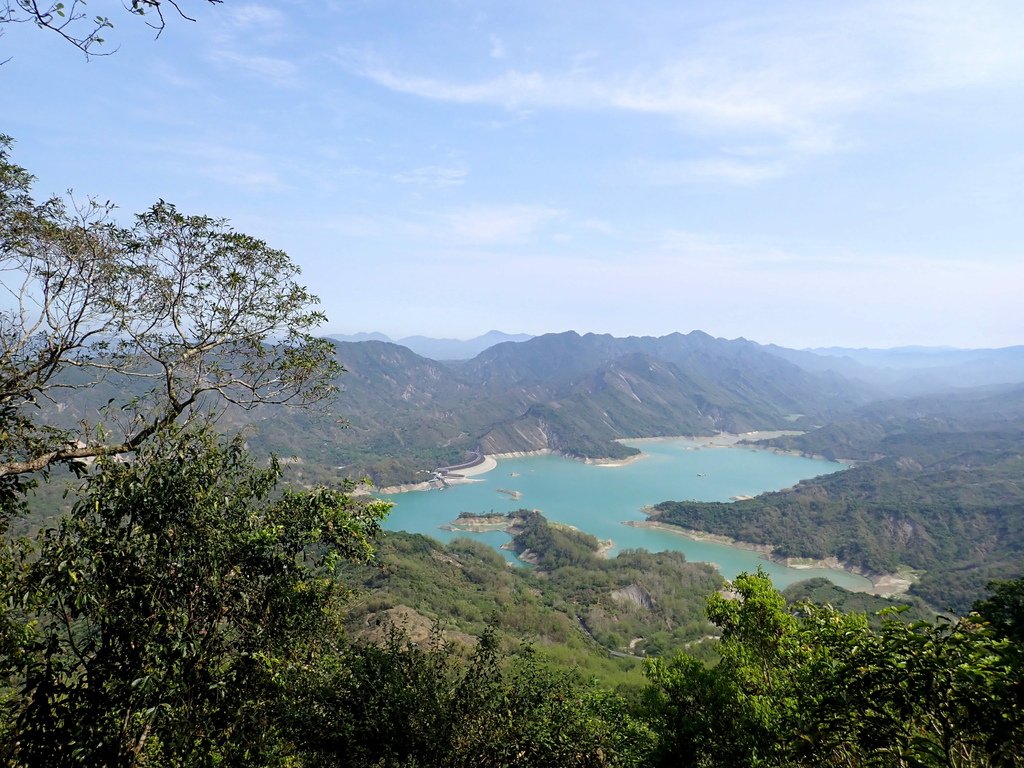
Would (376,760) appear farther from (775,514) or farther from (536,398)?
(536,398)

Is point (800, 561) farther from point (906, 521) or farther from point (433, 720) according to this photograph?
point (433, 720)

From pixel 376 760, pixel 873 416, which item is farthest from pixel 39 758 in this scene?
pixel 873 416

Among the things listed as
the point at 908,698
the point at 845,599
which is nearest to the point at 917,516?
the point at 845,599

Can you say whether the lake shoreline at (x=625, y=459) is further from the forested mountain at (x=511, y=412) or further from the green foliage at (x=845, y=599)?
the green foliage at (x=845, y=599)

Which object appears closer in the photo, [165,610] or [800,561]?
[165,610]

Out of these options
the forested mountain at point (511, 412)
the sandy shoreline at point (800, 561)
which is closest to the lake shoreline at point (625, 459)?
the forested mountain at point (511, 412)

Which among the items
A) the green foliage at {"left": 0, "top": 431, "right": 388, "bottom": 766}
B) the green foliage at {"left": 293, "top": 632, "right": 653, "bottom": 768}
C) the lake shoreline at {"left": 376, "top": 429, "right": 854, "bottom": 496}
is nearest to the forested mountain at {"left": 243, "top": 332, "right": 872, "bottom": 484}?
the lake shoreline at {"left": 376, "top": 429, "right": 854, "bottom": 496}

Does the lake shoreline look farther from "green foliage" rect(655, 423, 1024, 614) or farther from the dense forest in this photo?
the dense forest

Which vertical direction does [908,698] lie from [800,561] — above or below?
above
